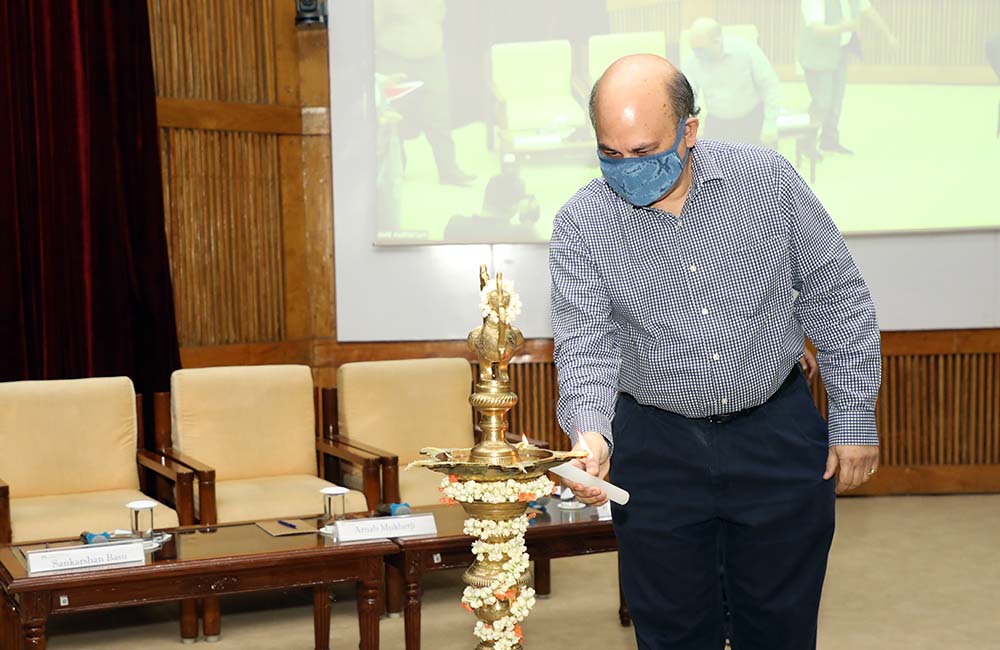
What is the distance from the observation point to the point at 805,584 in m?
2.20

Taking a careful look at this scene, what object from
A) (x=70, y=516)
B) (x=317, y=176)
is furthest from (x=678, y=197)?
(x=317, y=176)

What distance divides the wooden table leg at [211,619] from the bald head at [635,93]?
2.80m

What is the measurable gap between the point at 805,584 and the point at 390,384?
312 centimetres

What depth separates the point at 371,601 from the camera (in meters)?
3.57

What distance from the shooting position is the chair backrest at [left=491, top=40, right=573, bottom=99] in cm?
613

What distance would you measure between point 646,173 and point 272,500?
2.79 meters

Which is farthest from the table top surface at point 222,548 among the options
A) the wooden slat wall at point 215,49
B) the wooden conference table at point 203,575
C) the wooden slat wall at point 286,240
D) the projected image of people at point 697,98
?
the wooden slat wall at point 215,49

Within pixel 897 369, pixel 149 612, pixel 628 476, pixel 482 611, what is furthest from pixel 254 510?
pixel 897 369

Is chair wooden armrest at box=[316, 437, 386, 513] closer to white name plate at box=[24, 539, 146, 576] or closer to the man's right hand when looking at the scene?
white name plate at box=[24, 539, 146, 576]

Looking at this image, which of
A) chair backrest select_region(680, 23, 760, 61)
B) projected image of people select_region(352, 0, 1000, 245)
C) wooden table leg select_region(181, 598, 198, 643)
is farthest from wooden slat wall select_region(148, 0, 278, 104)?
wooden table leg select_region(181, 598, 198, 643)

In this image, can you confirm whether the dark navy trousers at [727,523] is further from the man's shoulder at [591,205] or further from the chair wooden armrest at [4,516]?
the chair wooden armrest at [4,516]

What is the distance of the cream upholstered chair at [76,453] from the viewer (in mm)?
4254

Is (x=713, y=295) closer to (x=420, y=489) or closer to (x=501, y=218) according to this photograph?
(x=420, y=489)

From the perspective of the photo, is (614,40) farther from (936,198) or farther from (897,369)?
(897,369)
